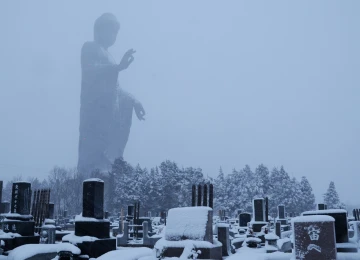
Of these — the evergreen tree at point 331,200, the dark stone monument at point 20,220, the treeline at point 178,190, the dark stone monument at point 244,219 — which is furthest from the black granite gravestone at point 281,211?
the evergreen tree at point 331,200

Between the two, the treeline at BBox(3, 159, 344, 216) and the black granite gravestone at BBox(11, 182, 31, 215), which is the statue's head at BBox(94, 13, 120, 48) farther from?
the black granite gravestone at BBox(11, 182, 31, 215)

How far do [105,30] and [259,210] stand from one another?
102 m

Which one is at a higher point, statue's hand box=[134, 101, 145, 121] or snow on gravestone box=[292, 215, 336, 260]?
statue's hand box=[134, 101, 145, 121]

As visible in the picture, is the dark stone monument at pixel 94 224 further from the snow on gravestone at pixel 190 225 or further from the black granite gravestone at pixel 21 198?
the black granite gravestone at pixel 21 198

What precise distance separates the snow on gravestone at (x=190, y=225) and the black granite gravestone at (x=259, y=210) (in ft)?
36.9

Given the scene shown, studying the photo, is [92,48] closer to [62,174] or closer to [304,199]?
[62,174]

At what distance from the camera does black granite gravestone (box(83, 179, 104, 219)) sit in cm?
1232

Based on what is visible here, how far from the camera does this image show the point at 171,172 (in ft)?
186

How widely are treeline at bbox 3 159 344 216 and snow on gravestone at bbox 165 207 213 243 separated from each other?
42.4 m

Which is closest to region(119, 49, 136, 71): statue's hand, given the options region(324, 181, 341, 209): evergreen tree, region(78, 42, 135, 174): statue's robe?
region(78, 42, 135, 174): statue's robe

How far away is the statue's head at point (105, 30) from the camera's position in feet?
366

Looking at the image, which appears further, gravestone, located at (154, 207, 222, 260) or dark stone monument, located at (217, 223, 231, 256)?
dark stone monument, located at (217, 223, 231, 256)

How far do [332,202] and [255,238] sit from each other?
46.7 meters

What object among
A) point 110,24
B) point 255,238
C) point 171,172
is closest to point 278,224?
point 255,238
